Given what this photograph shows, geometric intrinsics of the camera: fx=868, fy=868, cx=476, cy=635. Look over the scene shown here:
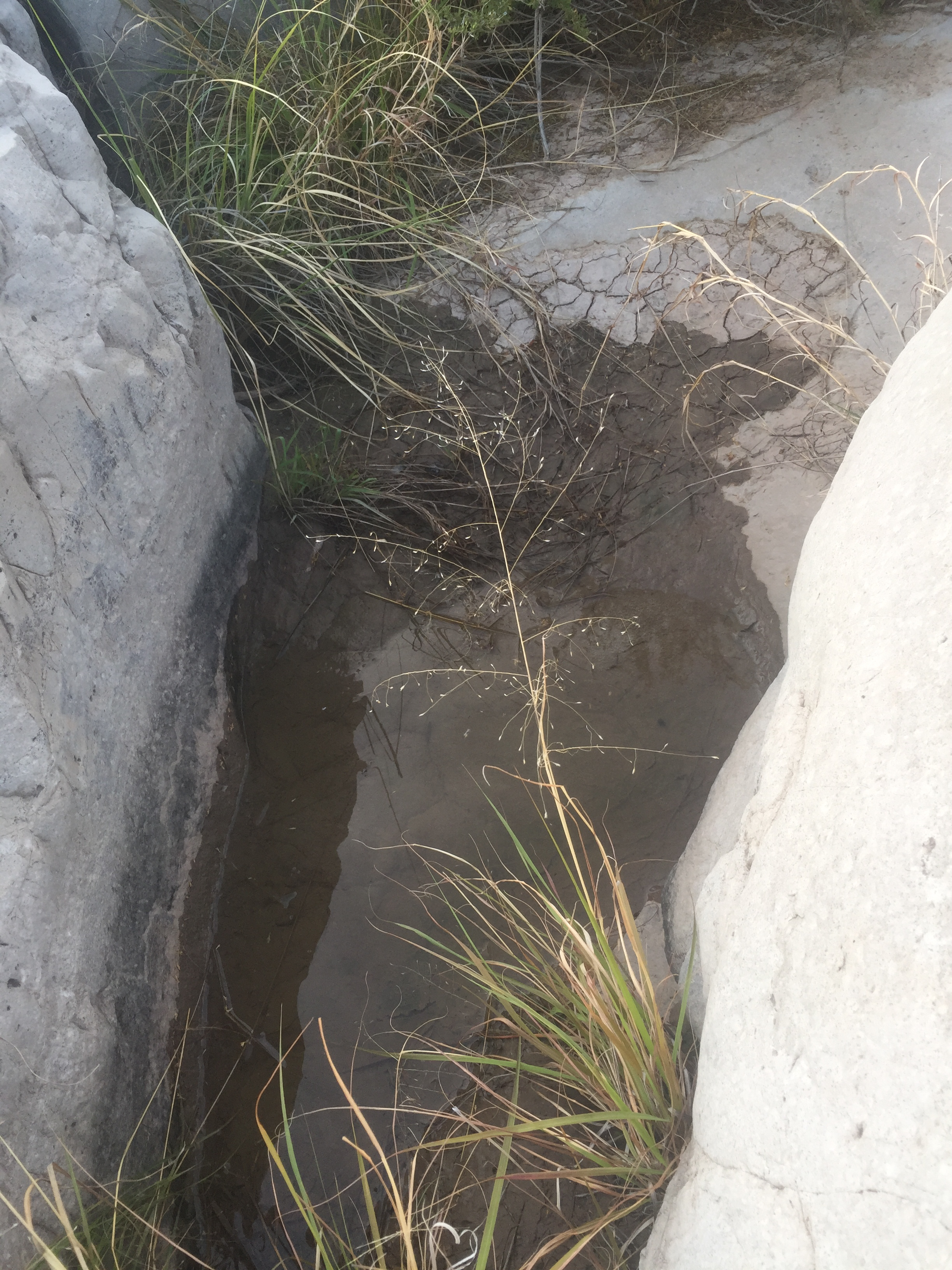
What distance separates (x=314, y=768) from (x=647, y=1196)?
1313 mm

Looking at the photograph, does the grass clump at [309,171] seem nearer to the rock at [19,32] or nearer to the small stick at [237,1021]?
the rock at [19,32]

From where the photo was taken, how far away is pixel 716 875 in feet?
4.99

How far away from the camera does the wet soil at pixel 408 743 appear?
1.94m

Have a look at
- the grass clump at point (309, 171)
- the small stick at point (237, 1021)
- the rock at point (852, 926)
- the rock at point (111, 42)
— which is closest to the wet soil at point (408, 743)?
the small stick at point (237, 1021)

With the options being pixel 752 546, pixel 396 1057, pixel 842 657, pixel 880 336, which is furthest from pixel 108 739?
pixel 880 336

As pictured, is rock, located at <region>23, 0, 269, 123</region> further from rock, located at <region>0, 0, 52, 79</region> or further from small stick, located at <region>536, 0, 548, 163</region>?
small stick, located at <region>536, 0, 548, 163</region>

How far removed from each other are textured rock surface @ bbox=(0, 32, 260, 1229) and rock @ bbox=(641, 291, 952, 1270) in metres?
1.10

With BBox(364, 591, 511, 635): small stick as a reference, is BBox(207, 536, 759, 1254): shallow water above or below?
below

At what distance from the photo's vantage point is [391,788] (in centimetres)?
232

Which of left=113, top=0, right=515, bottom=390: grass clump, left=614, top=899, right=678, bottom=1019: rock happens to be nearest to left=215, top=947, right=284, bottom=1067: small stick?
left=614, top=899, right=678, bottom=1019: rock

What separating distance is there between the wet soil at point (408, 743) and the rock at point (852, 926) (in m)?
0.77

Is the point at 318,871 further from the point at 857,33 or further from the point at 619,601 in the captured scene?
the point at 857,33

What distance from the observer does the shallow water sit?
1.94 metres

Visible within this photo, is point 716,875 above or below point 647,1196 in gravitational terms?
above
